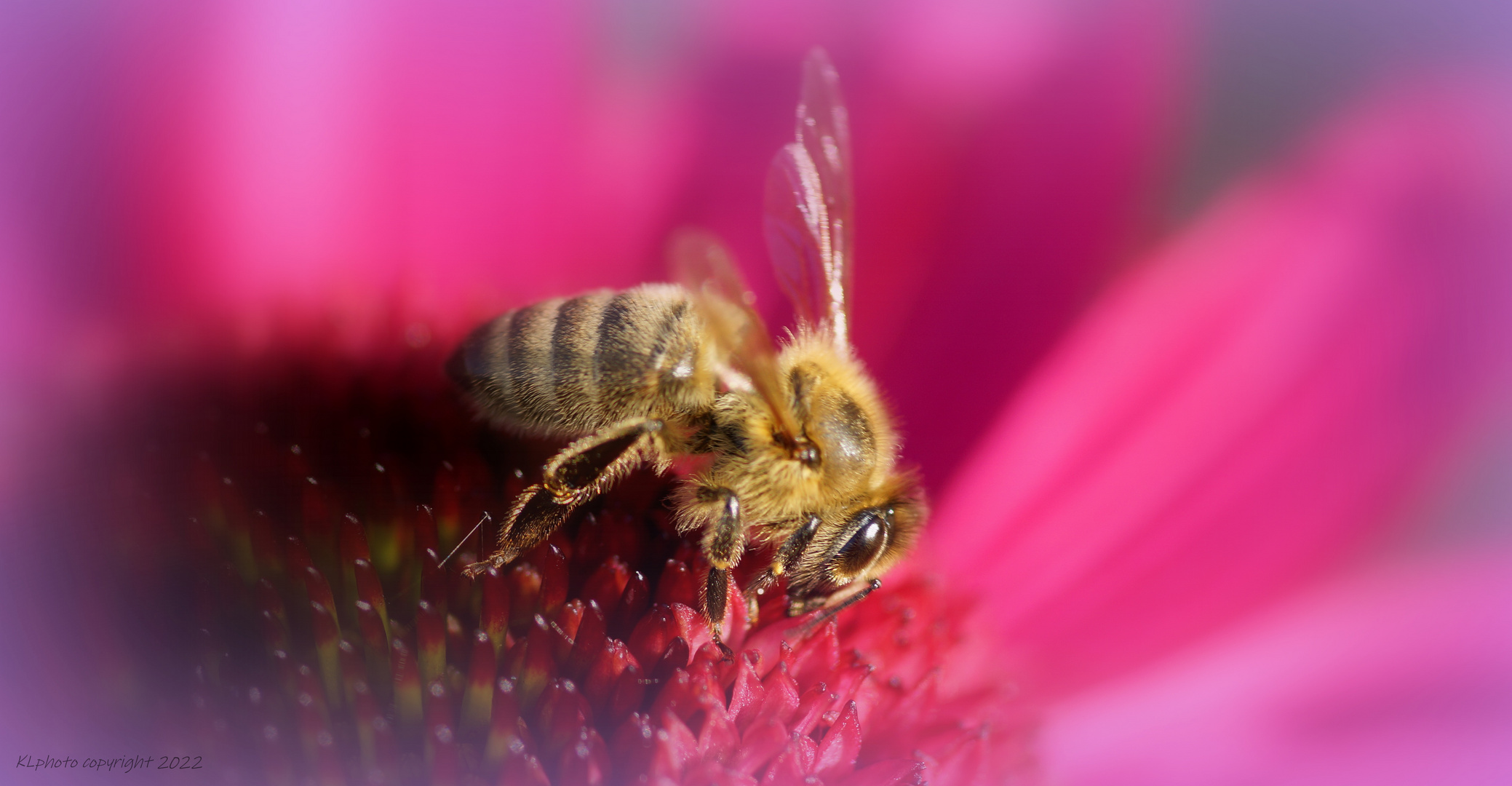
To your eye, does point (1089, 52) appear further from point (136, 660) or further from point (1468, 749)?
point (136, 660)

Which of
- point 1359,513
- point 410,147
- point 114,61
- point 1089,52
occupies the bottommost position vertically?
point 114,61

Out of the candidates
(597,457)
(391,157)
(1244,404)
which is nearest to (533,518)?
(597,457)

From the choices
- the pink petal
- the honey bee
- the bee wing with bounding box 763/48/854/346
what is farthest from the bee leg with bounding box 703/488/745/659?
the pink petal

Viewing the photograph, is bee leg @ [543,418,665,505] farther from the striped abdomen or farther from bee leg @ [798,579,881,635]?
bee leg @ [798,579,881,635]

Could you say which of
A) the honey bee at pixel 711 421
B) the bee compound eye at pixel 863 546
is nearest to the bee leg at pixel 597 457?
the honey bee at pixel 711 421

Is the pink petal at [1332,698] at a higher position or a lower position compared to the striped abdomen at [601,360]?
higher

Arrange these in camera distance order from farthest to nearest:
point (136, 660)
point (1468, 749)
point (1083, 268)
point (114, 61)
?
point (1083, 268) → point (1468, 749) → point (114, 61) → point (136, 660)

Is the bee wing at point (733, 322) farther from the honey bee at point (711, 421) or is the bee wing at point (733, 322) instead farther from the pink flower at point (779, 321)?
the pink flower at point (779, 321)

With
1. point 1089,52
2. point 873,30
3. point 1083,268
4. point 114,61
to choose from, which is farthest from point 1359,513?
point 114,61
